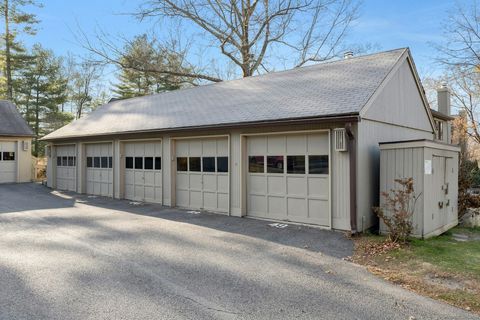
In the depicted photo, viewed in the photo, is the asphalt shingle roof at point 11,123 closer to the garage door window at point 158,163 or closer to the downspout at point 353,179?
the garage door window at point 158,163

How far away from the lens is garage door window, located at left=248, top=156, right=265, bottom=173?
9.66 metres

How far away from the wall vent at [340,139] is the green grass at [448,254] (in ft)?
Answer: 8.22

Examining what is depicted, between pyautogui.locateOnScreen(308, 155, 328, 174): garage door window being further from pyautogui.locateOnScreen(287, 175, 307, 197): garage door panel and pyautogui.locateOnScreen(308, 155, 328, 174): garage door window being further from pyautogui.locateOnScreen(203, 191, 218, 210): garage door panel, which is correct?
pyautogui.locateOnScreen(203, 191, 218, 210): garage door panel

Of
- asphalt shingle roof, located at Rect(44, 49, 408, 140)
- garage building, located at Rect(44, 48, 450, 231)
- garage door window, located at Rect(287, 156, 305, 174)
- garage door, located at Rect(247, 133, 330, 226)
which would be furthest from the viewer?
garage door window, located at Rect(287, 156, 305, 174)

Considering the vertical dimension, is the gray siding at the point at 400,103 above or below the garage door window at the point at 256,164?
above

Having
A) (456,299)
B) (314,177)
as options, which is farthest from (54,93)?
(456,299)

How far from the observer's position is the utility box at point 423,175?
7410 millimetres

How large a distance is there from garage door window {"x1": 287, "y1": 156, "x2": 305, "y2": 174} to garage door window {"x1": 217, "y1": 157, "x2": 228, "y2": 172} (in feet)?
7.07

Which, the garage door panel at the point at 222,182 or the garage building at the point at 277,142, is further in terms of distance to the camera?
the garage door panel at the point at 222,182

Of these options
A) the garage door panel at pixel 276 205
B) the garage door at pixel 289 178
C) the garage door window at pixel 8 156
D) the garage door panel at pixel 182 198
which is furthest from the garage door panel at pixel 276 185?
the garage door window at pixel 8 156

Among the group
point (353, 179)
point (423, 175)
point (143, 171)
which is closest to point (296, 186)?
point (353, 179)

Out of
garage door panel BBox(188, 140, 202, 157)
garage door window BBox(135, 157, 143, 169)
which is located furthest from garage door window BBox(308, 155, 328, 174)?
garage door window BBox(135, 157, 143, 169)

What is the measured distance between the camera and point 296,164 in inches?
353

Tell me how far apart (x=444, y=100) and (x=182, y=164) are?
18471 mm
